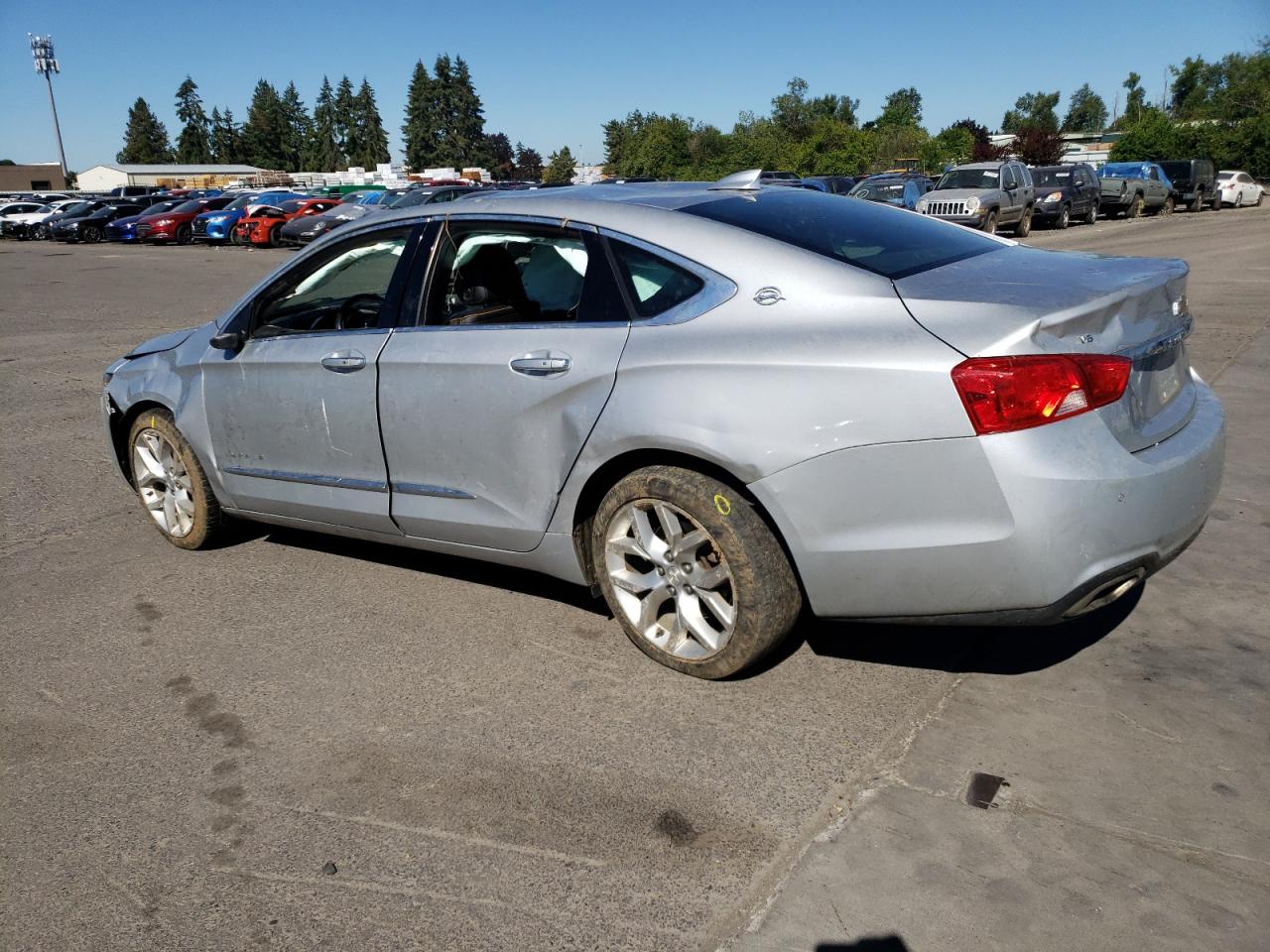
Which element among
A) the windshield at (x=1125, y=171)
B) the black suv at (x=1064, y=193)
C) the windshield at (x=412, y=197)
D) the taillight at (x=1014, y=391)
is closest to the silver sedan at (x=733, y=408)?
the taillight at (x=1014, y=391)

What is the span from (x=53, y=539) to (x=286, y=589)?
1.75 m

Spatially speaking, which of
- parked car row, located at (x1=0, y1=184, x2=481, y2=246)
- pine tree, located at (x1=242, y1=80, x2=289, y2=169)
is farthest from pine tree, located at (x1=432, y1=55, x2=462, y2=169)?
parked car row, located at (x1=0, y1=184, x2=481, y2=246)

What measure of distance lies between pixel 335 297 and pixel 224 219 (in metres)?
34.5

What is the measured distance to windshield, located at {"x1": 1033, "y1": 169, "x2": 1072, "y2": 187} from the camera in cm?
2972

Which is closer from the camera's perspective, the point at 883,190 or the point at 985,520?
the point at 985,520

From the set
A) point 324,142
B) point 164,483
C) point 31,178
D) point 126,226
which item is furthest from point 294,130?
point 164,483

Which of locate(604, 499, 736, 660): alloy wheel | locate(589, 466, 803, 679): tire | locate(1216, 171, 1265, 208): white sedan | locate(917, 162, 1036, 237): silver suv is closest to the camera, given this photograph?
locate(589, 466, 803, 679): tire

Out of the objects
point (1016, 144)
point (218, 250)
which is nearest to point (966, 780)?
point (218, 250)

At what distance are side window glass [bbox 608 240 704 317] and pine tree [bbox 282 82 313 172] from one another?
177 meters

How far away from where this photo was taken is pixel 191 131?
16188 cm

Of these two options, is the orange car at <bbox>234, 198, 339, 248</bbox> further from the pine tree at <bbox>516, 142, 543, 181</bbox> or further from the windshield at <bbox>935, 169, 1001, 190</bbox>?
the pine tree at <bbox>516, 142, 543, 181</bbox>

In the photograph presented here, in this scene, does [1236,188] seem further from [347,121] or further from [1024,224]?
[347,121]

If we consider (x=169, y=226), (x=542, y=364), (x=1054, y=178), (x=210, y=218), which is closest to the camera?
(x=542, y=364)

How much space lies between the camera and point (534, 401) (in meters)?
3.83
